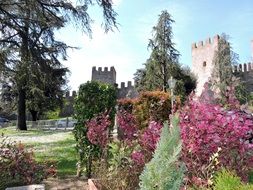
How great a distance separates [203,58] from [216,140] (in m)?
53.6

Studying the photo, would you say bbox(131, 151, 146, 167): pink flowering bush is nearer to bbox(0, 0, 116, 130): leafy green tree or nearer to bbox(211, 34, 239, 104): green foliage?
bbox(0, 0, 116, 130): leafy green tree

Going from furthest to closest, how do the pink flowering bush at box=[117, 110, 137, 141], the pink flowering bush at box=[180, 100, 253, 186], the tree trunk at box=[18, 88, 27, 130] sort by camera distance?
the tree trunk at box=[18, 88, 27, 130] → the pink flowering bush at box=[117, 110, 137, 141] → the pink flowering bush at box=[180, 100, 253, 186]

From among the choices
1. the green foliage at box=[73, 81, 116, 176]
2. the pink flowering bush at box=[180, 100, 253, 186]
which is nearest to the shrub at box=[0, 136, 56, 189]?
the green foliage at box=[73, 81, 116, 176]

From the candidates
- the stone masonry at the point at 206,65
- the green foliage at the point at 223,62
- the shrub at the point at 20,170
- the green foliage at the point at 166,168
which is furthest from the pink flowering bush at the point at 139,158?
the stone masonry at the point at 206,65

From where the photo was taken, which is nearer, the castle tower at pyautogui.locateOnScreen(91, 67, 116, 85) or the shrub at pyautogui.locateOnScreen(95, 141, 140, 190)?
the shrub at pyautogui.locateOnScreen(95, 141, 140, 190)

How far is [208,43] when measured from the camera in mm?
56812

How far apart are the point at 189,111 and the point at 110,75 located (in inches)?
2264

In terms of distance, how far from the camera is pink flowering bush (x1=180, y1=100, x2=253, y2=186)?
4.70 m

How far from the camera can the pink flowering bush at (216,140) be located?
4695mm

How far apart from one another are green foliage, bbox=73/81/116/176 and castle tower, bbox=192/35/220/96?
46.3 meters

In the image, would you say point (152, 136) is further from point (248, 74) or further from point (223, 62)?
point (248, 74)

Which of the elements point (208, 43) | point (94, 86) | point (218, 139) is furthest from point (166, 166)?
point (208, 43)

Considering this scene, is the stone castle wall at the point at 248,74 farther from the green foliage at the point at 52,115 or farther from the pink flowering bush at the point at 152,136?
the pink flowering bush at the point at 152,136

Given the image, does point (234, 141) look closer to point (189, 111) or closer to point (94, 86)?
point (189, 111)
